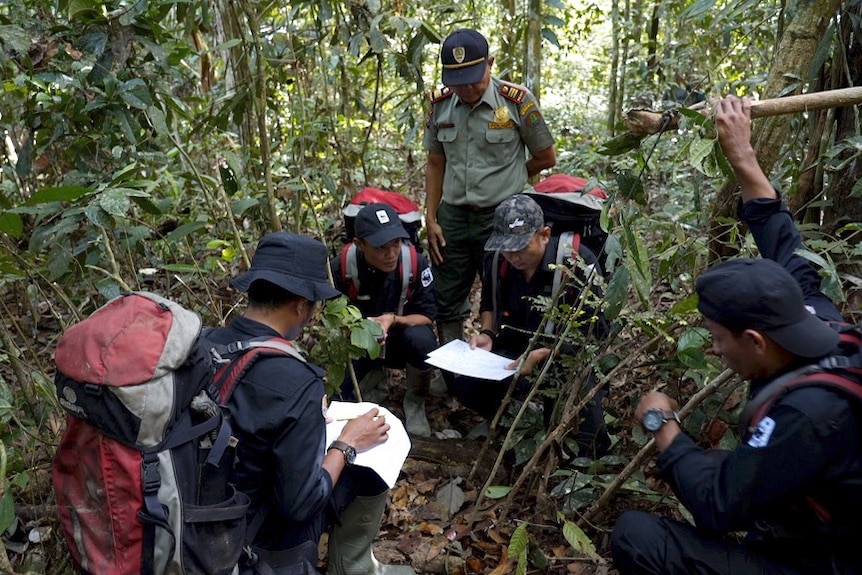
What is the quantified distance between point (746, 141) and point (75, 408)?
2.28 m

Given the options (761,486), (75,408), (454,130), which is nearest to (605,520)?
(761,486)

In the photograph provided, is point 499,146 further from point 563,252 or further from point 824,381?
point 824,381

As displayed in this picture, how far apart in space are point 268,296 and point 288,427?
49 cm

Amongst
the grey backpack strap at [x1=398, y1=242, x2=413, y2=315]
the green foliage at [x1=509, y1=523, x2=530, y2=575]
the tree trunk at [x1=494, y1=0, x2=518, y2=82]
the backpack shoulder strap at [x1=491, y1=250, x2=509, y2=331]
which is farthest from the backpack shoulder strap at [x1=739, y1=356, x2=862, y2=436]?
the tree trunk at [x1=494, y1=0, x2=518, y2=82]

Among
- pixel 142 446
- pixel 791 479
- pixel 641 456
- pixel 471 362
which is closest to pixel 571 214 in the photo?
pixel 471 362

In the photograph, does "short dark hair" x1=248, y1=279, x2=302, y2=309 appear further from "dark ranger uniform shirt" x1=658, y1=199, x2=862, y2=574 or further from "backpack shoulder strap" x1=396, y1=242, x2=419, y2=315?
"backpack shoulder strap" x1=396, y1=242, x2=419, y2=315

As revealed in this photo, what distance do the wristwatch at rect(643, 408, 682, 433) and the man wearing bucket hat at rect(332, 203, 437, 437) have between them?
2101mm

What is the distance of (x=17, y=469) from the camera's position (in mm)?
2939

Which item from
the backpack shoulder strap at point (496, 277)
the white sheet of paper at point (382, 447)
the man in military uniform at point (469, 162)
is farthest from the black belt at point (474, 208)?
the white sheet of paper at point (382, 447)

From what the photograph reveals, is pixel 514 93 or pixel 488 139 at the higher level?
pixel 514 93

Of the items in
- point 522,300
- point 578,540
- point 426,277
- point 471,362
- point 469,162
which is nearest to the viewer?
point 578,540

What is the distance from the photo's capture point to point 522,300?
4.11 m

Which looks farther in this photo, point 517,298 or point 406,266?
point 406,266

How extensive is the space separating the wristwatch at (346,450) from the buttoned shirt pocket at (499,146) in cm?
260
